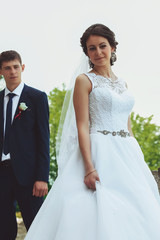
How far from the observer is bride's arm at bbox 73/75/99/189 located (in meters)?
2.76

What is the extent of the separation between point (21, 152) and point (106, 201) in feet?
4.34

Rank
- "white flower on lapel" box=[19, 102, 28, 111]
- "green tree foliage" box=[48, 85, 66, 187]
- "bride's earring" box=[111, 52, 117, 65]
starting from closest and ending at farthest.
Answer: "bride's earring" box=[111, 52, 117, 65]
"white flower on lapel" box=[19, 102, 28, 111]
"green tree foliage" box=[48, 85, 66, 187]

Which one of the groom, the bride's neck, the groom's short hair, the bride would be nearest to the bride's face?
the bride

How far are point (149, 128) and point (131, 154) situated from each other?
1275 centimetres

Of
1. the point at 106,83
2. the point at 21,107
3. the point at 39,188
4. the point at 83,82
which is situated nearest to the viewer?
the point at 83,82

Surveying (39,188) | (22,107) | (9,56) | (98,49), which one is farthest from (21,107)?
(98,49)

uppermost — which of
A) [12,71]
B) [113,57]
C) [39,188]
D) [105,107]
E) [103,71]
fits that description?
[12,71]

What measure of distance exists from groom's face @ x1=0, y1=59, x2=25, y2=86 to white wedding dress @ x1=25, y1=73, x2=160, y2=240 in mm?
974

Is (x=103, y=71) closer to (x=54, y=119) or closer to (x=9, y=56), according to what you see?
(x=9, y=56)

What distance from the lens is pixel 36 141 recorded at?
3.71 metres

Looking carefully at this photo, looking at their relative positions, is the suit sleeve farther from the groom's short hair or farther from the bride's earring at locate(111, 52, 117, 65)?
the bride's earring at locate(111, 52, 117, 65)

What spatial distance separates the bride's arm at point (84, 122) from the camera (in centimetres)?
276

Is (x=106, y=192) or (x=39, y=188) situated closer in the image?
(x=106, y=192)

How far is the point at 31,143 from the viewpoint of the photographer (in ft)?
12.0
